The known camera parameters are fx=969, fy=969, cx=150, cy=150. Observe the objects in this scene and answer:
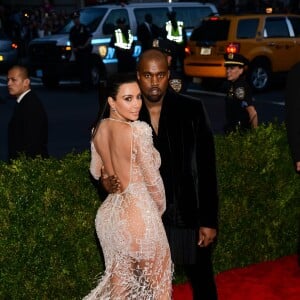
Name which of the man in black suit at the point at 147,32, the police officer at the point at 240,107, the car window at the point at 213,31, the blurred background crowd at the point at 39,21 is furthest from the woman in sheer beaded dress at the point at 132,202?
the blurred background crowd at the point at 39,21

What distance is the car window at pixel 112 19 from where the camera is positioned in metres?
22.4

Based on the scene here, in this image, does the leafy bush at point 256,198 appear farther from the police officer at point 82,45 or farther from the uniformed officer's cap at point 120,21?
the uniformed officer's cap at point 120,21

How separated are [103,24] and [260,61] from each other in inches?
149

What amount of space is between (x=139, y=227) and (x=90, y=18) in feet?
61.0

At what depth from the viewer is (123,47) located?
21812mm

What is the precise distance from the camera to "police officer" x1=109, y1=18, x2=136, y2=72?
71.6ft

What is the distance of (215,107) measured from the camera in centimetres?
1922

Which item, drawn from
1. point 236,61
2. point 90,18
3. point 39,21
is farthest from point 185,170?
point 39,21

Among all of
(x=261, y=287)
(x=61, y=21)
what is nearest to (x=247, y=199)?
(x=261, y=287)

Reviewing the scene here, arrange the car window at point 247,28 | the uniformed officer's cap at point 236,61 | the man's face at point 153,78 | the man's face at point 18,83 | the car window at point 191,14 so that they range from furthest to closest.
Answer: the car window at point 191,14 < the car window at point 247,28 < the uniformed officer's cap at point 236,61 < the man's face at point 18,83 < the man's face at point 153,78

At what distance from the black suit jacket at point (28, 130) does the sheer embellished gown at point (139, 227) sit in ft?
8.42

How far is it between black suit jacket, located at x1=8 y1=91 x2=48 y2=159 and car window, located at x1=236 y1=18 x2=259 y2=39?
1386 centimetres

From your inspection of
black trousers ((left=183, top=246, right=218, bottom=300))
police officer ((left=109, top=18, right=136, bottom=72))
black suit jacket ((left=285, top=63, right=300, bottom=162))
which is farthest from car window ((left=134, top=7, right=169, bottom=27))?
black trousers ((left=183, top=246, right=218, bottom=300))

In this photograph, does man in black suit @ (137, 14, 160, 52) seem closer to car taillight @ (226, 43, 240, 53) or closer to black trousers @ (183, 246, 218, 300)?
car taillight @ (226, 43, 240, 53)
